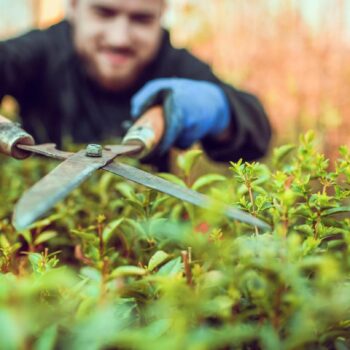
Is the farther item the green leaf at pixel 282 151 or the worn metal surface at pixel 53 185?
the green leaf at pixel 282 151

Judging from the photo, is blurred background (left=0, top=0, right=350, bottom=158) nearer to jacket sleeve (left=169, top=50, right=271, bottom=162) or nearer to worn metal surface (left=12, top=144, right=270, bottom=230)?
jacket sleeve (left=169, top=50, right=271, bottom=162)

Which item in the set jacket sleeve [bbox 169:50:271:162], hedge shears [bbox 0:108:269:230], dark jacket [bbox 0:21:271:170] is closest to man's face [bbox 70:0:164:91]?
dark jacket [bbox 0:21:271:170]

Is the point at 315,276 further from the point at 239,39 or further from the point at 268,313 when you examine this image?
the point at 239,39

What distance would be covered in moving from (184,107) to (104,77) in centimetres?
100

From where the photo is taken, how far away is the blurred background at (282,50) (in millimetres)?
4566

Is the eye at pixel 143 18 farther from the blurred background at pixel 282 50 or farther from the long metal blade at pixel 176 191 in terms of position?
the long metal blade at pixel 176 191

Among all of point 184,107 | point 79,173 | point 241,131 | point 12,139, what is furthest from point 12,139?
point 241,131

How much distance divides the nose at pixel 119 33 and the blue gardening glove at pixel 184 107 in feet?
1.96

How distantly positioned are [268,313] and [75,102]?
8.31ft

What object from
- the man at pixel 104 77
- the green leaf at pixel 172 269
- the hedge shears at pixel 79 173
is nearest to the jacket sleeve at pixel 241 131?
the man at pixel 104 77

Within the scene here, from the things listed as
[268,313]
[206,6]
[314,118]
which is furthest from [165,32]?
[268,313]

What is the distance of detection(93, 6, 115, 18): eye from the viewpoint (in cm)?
277

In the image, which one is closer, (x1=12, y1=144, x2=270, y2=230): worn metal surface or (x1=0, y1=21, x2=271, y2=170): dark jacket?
(x1=12, y1=144, x2=270, y2=230): worn metal surface

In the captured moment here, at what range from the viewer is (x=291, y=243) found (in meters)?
0.60
